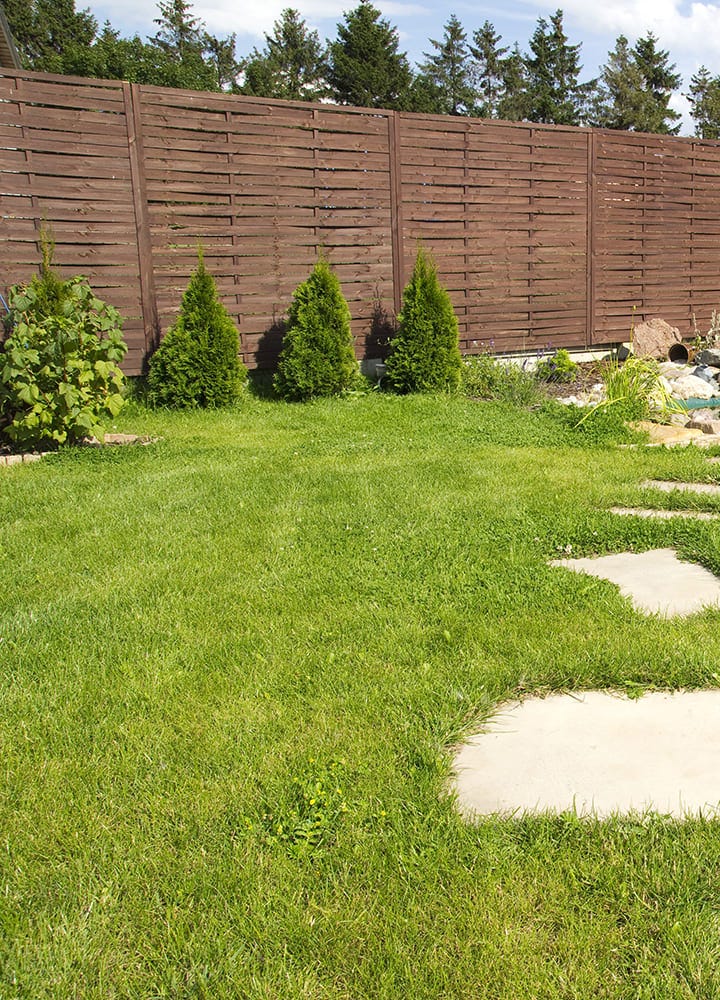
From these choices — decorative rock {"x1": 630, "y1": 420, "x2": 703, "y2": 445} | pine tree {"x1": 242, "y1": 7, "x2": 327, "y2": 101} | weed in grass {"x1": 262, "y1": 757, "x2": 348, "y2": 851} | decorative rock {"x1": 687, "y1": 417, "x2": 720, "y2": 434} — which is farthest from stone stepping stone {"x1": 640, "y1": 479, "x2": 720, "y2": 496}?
pine tree {"x1": 242, "y1": 7, "x2": 327, "y2": 101}

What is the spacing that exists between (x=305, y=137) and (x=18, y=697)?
253 inches

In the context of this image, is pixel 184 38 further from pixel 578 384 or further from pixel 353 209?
pixel 578 384

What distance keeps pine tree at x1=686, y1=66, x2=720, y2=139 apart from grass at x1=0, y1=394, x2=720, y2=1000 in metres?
45.4

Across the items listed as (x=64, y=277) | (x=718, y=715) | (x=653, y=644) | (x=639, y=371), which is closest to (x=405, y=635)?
(x=653, y=644)

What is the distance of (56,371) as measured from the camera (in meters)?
5.04

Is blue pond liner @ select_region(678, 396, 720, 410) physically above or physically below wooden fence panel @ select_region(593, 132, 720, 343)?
below

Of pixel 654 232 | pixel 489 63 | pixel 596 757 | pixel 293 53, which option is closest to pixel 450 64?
pixel 489 63

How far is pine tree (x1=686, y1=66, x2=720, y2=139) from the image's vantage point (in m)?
41.8

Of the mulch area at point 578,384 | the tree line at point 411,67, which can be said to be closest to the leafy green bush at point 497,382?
the mulch area at point 578,384

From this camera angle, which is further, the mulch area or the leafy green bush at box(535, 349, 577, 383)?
the leafy green bush at box(535, 349, 577, 383)

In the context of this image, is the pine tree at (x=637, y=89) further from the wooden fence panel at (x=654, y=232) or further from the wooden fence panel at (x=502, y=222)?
the wooden fence panel at (x=502, y=222)

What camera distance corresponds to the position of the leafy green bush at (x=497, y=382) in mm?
6938

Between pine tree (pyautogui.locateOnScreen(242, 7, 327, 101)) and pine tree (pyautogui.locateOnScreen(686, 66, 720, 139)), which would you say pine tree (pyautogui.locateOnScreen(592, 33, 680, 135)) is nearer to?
pine tree (pyautogui.locateOnScreen(686, 66, 720, 139))

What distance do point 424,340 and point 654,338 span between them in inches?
156
